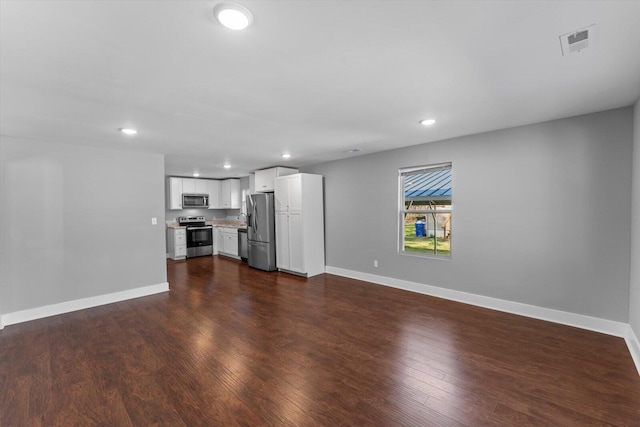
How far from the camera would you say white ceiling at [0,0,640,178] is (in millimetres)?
1382

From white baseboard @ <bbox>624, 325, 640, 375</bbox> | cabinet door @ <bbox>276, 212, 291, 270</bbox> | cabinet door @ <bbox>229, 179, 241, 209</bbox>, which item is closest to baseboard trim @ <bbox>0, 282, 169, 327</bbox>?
cabinet door @ <bbox>276, 212, 291, 270</bbox>

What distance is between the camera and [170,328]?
325 cm

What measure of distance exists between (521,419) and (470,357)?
2.42 ft

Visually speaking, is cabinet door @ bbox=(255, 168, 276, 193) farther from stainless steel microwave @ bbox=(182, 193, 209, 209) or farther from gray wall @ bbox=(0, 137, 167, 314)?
stainless steel microwave @ bbox=(182, 193, 209, 209)

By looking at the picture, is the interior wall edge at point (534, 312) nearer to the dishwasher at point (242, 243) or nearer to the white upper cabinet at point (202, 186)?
the dishwasher at point (242, 243)

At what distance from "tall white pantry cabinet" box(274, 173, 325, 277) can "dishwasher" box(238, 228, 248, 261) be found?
59.3 inches

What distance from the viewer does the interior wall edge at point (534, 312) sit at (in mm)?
2771

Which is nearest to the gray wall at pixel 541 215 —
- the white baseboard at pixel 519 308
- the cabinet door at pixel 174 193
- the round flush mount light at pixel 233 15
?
the white baseboard at pixel 519 308

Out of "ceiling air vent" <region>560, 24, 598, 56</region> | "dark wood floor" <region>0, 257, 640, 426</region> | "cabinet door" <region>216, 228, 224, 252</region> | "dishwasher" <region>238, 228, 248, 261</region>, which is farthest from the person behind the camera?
"cabinet door" <region>216, 228, 224, 252</region>

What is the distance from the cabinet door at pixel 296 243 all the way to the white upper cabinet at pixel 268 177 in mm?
988

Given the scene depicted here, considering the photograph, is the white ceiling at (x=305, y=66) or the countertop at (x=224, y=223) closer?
the white ceiling at (x=305, y=66)

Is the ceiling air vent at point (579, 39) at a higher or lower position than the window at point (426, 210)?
higher

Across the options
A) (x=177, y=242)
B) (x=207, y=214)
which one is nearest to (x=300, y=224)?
(x=177, y=242)

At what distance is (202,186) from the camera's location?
838 centimetres
